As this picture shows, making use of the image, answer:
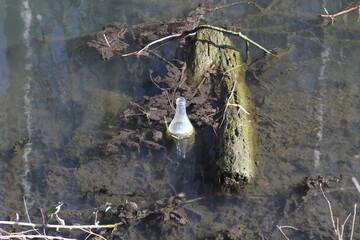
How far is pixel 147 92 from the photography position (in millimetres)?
5316

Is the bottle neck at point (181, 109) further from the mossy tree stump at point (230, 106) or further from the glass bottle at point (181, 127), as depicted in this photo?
the mossy tree stump at point (230, 106)

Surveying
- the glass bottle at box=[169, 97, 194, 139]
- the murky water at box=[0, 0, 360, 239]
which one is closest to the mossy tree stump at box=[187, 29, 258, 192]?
the murky water at box=[0, 0, 360, 239]

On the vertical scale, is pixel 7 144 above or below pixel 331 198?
above

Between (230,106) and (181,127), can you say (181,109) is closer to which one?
(181,127)

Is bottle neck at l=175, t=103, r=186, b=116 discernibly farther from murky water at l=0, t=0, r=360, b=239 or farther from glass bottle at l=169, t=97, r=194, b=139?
murky water at l=0, t=0, r=360, b=239

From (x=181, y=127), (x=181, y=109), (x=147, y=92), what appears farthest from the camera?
(x=147, y=92)

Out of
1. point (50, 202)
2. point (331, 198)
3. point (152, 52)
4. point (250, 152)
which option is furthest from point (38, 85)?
point (331, 198)

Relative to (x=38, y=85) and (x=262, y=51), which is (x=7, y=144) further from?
(x=262, y=51)

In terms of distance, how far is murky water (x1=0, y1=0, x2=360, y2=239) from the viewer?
4.13 m

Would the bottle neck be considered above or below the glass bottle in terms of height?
above

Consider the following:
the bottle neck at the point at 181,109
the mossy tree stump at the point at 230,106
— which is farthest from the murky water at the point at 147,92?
the bottle neck at the point at 181,109

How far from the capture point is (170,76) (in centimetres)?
522

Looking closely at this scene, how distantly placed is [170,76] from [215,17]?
1653 millimetres

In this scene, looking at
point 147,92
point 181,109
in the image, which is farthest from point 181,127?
point 147,92
